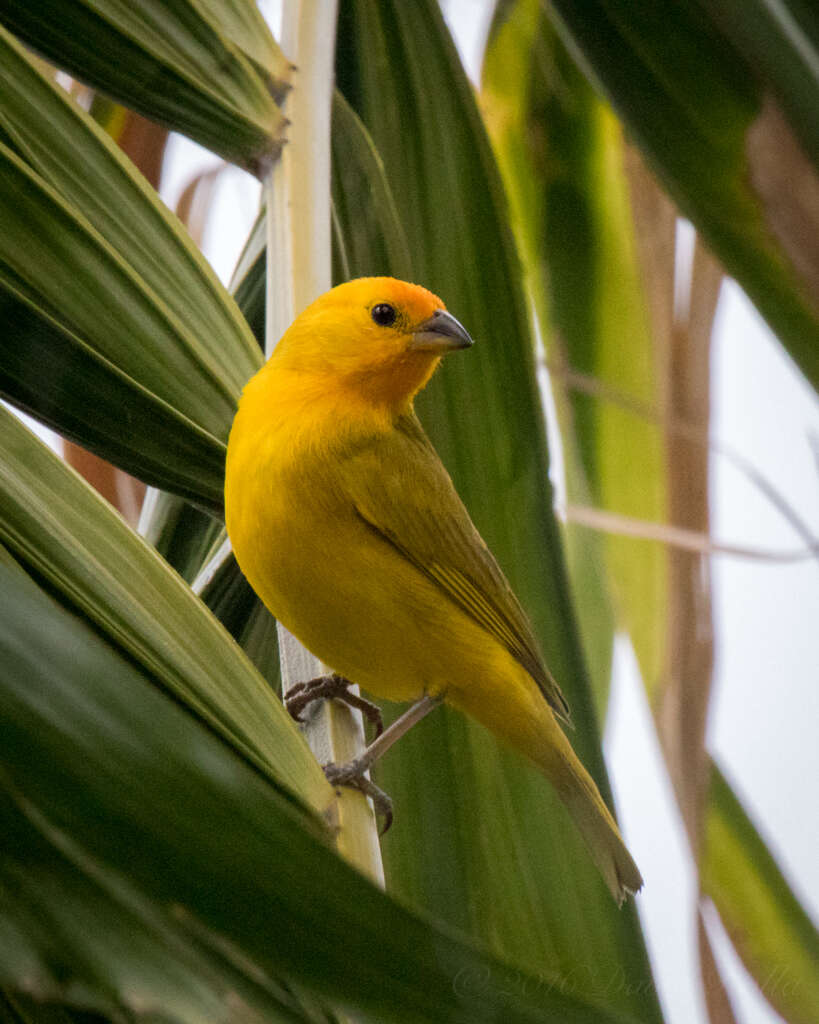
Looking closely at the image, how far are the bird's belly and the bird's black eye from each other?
456 millimetres

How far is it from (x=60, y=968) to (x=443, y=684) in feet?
4.25

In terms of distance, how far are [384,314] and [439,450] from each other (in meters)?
0.45

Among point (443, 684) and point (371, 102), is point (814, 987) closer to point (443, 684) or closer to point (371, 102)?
point (443, 684)

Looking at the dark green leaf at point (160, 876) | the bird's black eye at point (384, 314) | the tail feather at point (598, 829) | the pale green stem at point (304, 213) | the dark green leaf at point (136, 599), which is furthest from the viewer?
the bird's black eye at point (384, 314)

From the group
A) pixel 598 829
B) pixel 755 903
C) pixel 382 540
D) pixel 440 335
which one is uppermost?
pixel 440 335

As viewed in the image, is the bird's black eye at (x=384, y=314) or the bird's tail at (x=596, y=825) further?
the bird's black eye at (x=384, y=314)

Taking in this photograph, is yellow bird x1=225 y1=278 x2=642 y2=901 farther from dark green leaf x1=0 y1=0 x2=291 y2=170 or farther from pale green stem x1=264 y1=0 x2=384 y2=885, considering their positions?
dark green leaf x1=0 y1=0 x2=291 y2=170

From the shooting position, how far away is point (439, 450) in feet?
5.64

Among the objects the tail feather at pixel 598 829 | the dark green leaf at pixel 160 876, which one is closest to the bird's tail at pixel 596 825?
the tail feather at pixel 598 829

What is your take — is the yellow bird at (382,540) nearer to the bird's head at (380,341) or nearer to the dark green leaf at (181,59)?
the bird's head at (380,341)

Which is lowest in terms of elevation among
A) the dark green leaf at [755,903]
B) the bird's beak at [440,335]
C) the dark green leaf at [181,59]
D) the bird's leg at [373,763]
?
the dark green leaf at [755,903]

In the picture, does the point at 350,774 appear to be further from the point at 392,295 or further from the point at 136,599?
the point at 392,295

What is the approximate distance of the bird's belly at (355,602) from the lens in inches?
61.8

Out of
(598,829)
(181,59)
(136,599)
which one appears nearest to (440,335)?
(181,59)
